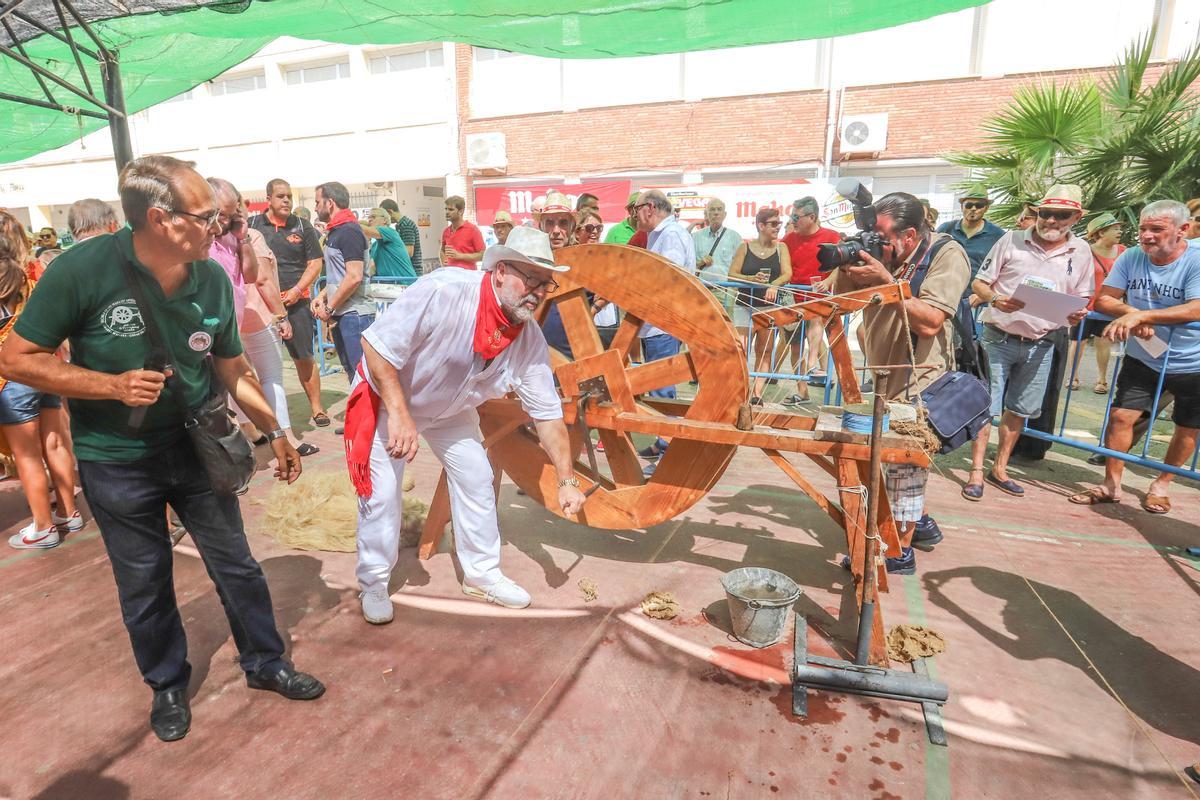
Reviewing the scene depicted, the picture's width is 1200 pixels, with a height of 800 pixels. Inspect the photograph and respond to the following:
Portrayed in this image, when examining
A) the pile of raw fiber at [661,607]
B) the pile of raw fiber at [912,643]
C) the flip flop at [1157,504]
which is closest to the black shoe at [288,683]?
the pile of raw fiber at [661,607]

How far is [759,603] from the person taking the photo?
2.76 m

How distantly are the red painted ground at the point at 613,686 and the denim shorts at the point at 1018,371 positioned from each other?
3.89 ft

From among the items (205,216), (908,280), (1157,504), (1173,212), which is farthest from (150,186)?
(1157,504)

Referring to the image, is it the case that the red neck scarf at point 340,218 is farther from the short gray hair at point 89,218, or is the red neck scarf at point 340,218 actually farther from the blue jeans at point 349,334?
the short gray hair at point 89,218

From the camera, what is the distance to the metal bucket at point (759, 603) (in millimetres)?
2787

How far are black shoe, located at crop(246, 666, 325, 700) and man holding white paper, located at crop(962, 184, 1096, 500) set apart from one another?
4.40 meters

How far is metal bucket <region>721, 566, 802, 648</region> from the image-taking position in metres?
2.79

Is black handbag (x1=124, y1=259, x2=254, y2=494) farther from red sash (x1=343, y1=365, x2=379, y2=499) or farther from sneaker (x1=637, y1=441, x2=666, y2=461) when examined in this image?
sneaker (x1=637, y1=441, x2=666, y2=461)

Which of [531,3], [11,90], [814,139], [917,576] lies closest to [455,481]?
[917,576]

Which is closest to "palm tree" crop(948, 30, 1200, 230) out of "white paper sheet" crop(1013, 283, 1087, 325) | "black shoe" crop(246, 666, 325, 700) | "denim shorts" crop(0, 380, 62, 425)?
"white paper sheet" crop(1013, 283, 1087, 325)

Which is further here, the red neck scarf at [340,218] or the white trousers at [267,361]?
the red neck scarf at [340,218]

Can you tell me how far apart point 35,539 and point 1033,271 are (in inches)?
263

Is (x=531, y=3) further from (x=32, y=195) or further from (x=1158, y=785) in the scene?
(x=32, y=195)

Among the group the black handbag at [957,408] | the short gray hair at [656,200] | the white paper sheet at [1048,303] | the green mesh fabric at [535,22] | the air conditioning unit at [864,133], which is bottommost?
the black handbag at [957,408]
